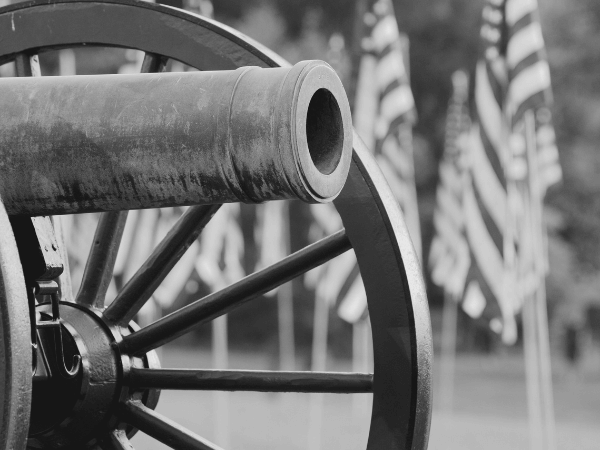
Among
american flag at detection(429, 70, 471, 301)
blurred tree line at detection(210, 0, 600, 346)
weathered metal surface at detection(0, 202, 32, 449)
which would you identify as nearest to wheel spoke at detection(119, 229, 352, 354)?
weathered metal surface at detection(0, 202, 32, 449)

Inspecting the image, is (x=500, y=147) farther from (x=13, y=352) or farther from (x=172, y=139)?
(x=13, y=352)

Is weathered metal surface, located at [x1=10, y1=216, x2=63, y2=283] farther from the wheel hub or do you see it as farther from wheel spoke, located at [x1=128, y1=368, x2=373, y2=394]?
wheel spoke, located at [x1=128, y1=368, x2=373, y2=394]

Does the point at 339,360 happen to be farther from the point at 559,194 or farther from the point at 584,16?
the point at 584,16

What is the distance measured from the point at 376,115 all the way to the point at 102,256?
7279 millimetres

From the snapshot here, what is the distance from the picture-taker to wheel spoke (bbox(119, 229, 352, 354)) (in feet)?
9.69

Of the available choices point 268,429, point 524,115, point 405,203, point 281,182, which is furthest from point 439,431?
point 281,182

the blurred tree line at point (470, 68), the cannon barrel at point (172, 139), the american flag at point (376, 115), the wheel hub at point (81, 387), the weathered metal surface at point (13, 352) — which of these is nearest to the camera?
the weathered metal surface at point (13, 352)

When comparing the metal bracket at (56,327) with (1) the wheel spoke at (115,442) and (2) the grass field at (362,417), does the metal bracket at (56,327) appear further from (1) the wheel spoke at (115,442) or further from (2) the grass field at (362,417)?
(2) the grass field at (362,417)

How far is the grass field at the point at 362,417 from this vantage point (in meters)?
10.6

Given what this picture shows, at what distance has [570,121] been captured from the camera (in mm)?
23531

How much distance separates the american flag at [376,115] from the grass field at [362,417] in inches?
52.8

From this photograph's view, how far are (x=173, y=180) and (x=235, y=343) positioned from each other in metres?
26.1

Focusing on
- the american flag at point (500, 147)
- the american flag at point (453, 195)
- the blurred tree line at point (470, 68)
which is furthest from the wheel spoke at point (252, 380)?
the blurred tree line at point (470, 68)

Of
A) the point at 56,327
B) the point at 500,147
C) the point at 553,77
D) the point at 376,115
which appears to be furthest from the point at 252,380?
the point at 553,77
